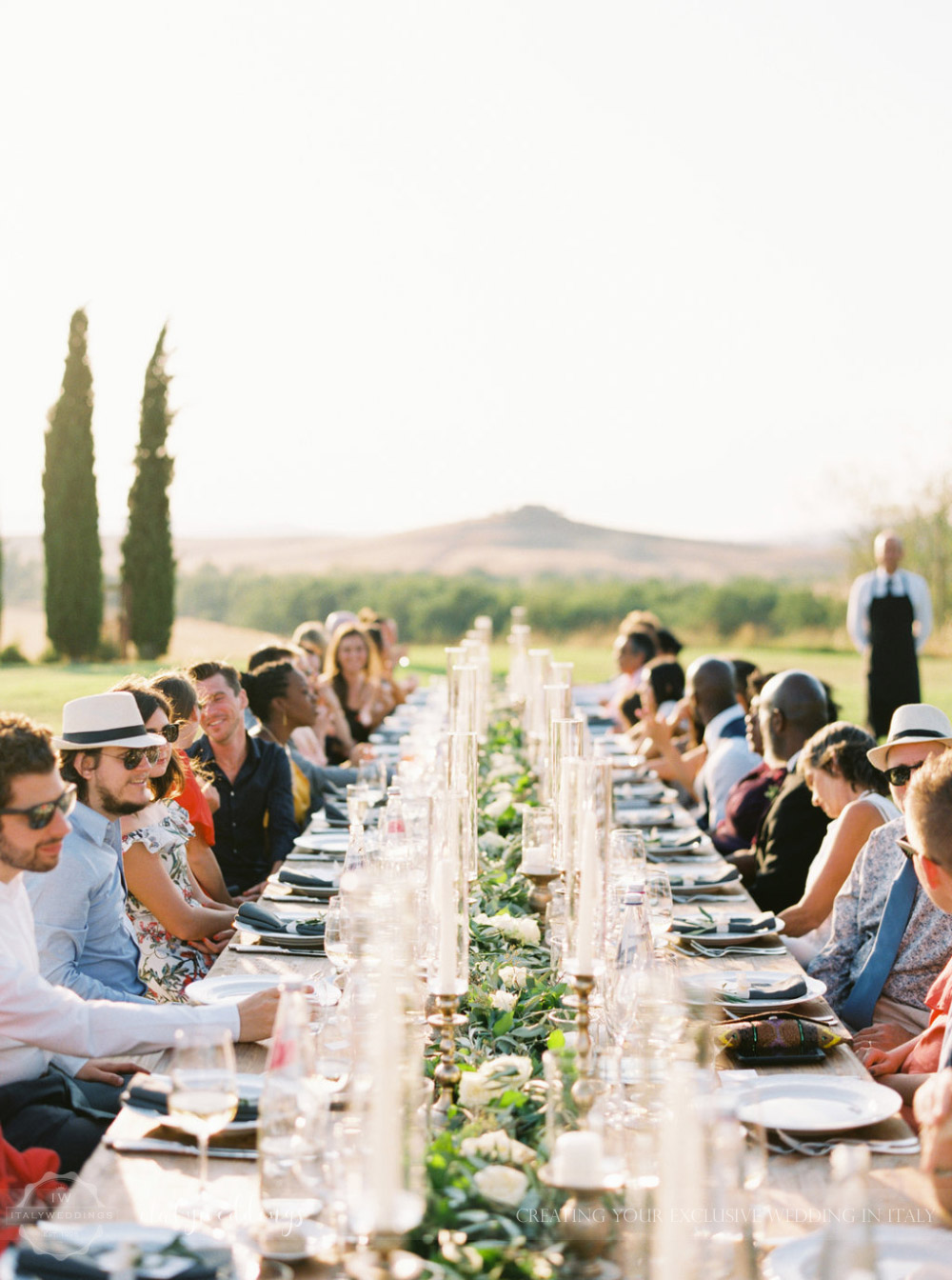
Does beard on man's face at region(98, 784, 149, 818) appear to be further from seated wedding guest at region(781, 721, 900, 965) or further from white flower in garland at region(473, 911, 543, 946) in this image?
seated wedding guest at region(781, 721, 900, 965)

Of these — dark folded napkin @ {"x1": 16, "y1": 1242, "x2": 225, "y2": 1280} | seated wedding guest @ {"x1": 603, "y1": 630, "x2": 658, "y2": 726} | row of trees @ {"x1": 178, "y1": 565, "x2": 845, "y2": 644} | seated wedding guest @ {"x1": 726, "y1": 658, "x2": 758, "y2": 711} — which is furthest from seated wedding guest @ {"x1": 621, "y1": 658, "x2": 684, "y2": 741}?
row of trees @ {"x1": 178, "y1": 565, "x2": 845, "y2": 644}

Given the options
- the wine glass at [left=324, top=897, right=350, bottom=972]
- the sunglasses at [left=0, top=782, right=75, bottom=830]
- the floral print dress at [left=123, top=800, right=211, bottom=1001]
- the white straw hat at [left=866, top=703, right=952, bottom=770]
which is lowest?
the floral print dress at [left=123, top=800, right=211, bottom=1001]

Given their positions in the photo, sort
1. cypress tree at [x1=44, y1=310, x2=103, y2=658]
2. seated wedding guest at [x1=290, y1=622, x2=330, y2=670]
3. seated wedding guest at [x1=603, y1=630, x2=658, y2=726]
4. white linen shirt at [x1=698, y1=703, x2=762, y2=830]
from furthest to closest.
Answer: cypress tree at [x1=44, y1=310, x2=103, y2=658] → seated wedding guest at [x1=603, y1=630, x2=658, y2=726] → seated wedding guest at [x1=290, y1=622, x2=330, y2=670] → white linen shirt at [x1=698, y1=703, x2=762, y2=830]

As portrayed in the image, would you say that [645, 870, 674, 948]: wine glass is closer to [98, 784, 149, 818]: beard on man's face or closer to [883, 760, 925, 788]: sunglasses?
[883, 760, 925, 788]: sunglasses

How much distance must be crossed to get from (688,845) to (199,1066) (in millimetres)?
2831

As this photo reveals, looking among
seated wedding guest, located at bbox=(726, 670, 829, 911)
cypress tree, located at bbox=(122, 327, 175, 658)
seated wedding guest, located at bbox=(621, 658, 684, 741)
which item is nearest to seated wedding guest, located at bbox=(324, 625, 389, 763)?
seated wedding guest, located at bbox=(621, 658, 684, 741)

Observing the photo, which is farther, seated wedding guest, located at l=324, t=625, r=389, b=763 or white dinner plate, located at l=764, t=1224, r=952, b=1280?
seated wedding guest, located at l=324, t=625, r=389, b=763

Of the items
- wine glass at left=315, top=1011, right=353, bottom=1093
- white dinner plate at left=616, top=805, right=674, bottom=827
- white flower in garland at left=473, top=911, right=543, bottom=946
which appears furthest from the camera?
white dinner plate at left=616, top=805, right=674, bottom=827

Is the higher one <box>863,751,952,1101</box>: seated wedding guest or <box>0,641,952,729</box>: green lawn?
<box>863,751,952,1101</box>: seated wedding guest

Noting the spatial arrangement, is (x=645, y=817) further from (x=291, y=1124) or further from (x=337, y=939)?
(x=291, y=1124)

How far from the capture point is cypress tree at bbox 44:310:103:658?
20.9 meters

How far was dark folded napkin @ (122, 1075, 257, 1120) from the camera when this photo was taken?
1.87m

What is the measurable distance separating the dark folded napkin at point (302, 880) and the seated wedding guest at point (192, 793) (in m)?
0.40

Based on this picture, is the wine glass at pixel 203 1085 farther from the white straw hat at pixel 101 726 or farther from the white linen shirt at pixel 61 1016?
the white straw hat at pixel 101 726
